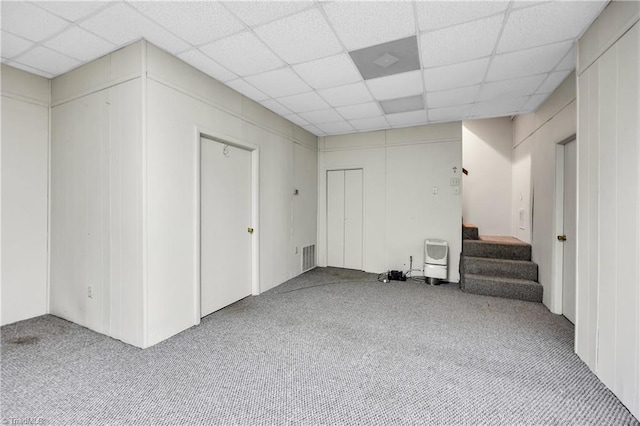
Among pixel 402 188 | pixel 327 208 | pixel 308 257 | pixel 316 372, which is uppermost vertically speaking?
pixel 402 188

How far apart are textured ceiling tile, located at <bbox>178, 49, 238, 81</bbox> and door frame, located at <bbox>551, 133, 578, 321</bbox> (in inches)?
154

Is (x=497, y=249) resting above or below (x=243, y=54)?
below

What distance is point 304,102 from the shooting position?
12.5 feet

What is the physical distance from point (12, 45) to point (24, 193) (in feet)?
4.76

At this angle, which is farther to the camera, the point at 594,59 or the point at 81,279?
the point at 81,279

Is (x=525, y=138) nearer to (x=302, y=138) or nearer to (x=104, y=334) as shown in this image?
(x=302, y=138)

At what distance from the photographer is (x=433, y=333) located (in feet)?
9.21

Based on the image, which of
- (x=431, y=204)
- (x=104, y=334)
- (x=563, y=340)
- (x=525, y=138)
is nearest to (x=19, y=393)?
(x=104, y=334)

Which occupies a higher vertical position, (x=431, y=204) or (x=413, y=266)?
(x=431, y=204)

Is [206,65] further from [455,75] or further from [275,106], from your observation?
[455,75]

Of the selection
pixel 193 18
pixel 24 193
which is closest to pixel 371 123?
pixel 193 18

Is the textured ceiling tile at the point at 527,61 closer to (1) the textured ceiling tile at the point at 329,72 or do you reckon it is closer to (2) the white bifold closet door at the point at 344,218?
(1) the textured ceiling tile at the point at 329,72

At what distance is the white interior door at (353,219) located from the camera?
5.42 meters

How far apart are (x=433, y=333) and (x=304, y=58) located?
3042 mm
